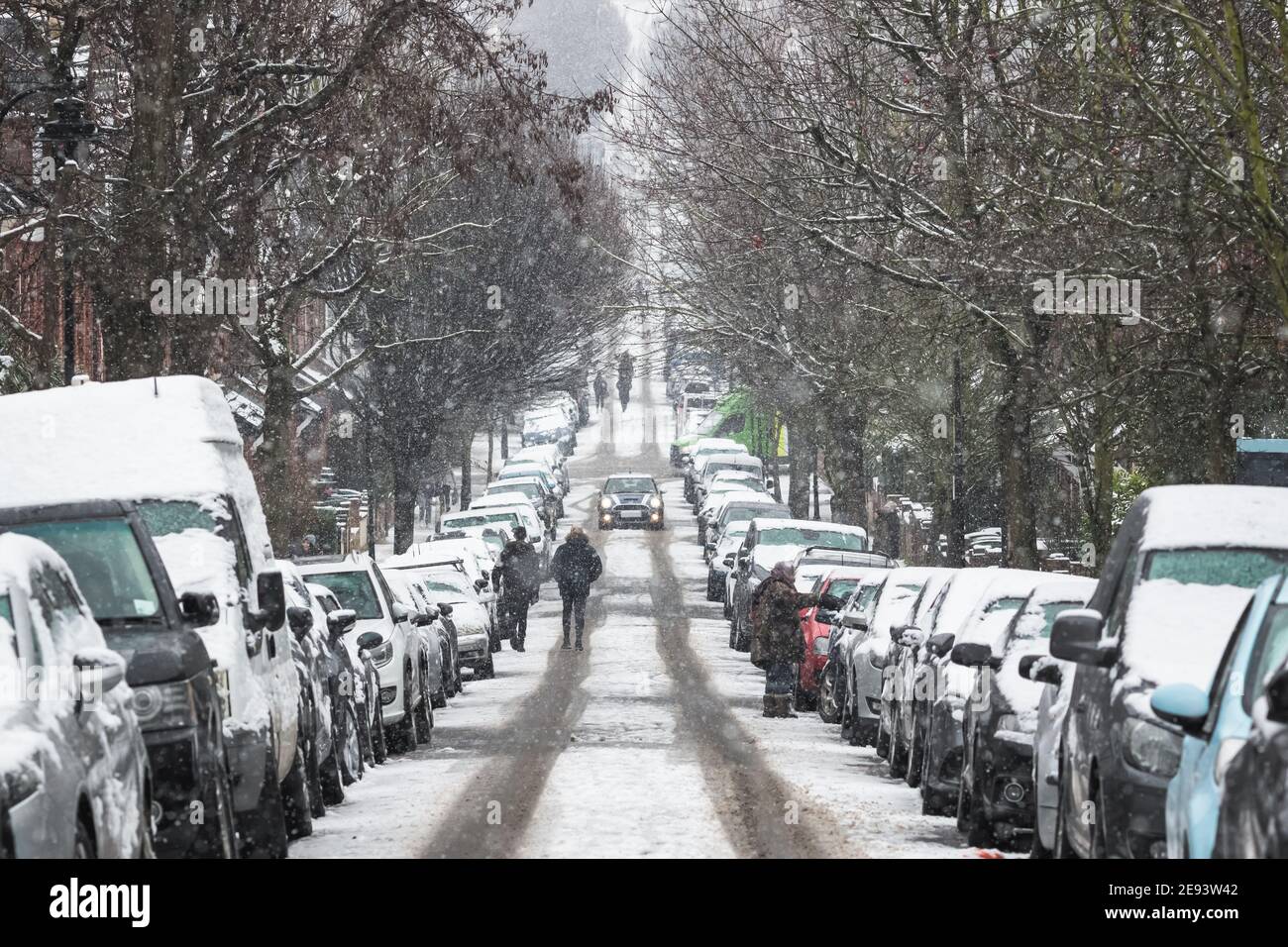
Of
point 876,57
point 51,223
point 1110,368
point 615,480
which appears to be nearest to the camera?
point 51,223

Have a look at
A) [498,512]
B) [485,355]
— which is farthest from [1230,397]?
[485,355]

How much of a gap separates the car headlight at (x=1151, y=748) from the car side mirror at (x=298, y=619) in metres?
6.28

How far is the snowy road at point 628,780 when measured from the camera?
11.8 meters

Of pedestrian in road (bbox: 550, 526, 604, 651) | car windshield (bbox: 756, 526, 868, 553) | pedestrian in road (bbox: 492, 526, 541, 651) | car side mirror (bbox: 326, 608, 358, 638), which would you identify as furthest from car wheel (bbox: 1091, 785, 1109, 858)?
pedestrian in road (bbox: 492, 526, 541, 651)

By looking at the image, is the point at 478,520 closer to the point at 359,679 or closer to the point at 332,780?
the point at 359,679

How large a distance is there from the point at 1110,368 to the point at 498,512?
816 inches

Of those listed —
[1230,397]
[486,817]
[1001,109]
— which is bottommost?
[486,817]

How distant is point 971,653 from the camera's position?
1273 centimetres

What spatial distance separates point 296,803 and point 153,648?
289cm

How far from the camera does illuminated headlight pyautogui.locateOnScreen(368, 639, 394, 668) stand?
18.6 metres

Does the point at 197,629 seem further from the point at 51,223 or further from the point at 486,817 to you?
the point at 51,223

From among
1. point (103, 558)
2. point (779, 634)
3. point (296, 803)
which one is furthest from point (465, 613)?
point (103, 558)

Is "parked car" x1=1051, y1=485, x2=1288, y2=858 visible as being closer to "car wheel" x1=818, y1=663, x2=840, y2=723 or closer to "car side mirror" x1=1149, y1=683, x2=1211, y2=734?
"car side mirror" x1=1149, y1=683, x2=1211, y2=734
